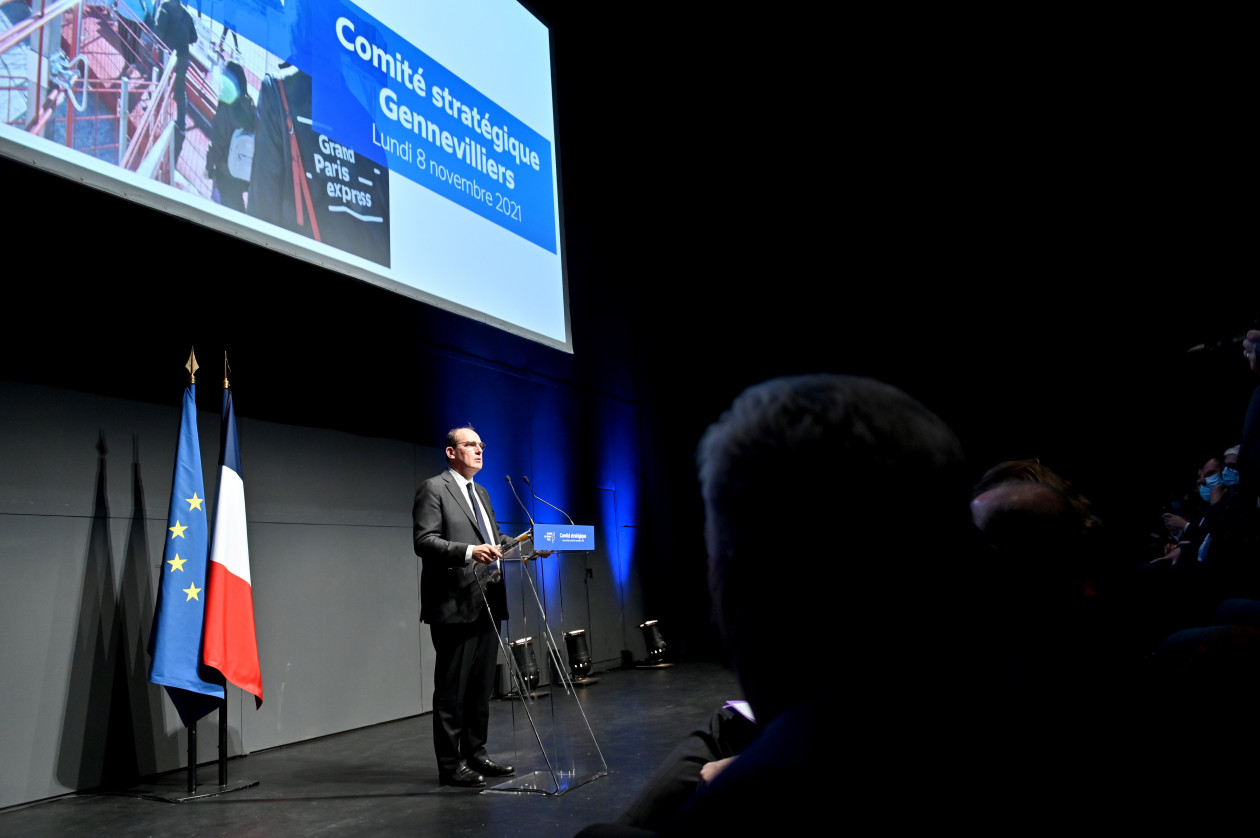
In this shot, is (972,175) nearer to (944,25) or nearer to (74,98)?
(944,25)

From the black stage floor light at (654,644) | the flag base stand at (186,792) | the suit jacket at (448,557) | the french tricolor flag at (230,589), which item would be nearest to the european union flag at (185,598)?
Result: the french tricolor flag at (230,589)

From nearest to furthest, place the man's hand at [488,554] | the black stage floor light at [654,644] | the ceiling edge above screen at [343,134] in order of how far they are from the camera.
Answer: the ceiling edge above screen at [343,134] → the man's hand at [488,554] → the black stage floor light at [654,644]

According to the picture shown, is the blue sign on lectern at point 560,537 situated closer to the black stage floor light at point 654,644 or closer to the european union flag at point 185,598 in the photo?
the european union flag at point 185,598

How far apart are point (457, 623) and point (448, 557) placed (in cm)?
27

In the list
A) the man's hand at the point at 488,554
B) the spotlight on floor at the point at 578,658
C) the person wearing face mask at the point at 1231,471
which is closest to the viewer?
the person wearing face mask at the point at 1231,471

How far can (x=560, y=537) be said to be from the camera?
299 centimetres

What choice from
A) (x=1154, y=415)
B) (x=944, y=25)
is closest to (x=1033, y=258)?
(x=1154, y=415)

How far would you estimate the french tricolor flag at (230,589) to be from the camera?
3.29 m

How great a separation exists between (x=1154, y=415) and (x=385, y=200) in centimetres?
596

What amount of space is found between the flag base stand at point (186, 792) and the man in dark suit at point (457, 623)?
89 cm

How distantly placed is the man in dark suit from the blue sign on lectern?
0.27 metres

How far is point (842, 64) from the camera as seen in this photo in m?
6.41

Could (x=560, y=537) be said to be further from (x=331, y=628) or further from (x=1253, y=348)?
(x=331, y=628)

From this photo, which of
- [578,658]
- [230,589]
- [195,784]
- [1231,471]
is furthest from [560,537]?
[578,658]
